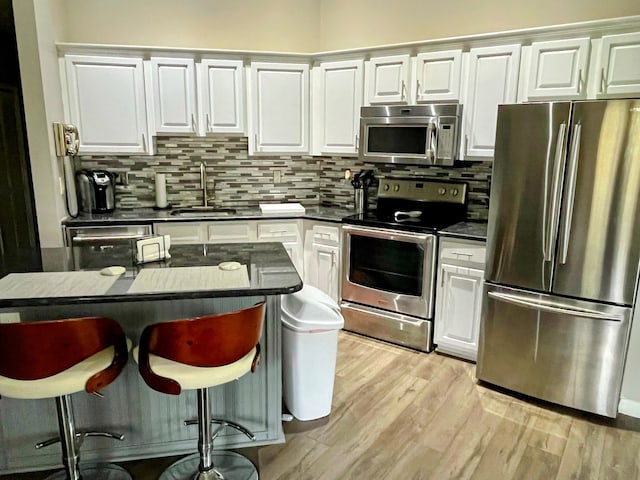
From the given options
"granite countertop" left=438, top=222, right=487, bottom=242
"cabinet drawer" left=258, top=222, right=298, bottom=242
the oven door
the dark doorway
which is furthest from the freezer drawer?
the dark doorway

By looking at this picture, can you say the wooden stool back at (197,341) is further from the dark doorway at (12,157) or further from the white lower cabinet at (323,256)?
the dark doorway at (12,157)

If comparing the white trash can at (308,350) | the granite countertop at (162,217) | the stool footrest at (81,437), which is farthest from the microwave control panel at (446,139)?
the stool footrest at (81,437)

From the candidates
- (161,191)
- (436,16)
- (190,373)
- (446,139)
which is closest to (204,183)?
(161,191)

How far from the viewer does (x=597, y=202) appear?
96.4 inches

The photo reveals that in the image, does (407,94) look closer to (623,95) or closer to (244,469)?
(623,95)

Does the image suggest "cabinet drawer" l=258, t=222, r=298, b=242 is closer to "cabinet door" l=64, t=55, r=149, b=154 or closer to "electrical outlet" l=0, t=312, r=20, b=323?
"cabinet door" l=64, t=55, r=149, b=154

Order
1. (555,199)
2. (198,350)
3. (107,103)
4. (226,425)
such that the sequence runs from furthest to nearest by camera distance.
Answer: (107,103), (555,199), (226,425), (198,350)

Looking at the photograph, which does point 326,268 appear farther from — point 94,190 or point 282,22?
point 282,22

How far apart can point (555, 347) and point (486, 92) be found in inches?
68.0

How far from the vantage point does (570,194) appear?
2.51 meters

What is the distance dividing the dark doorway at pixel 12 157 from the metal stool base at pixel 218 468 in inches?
81.5

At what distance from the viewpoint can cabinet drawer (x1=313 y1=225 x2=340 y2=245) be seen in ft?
12.4

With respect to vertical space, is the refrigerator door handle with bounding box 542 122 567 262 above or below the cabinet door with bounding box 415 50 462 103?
below

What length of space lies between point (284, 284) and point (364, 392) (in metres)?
1.30
